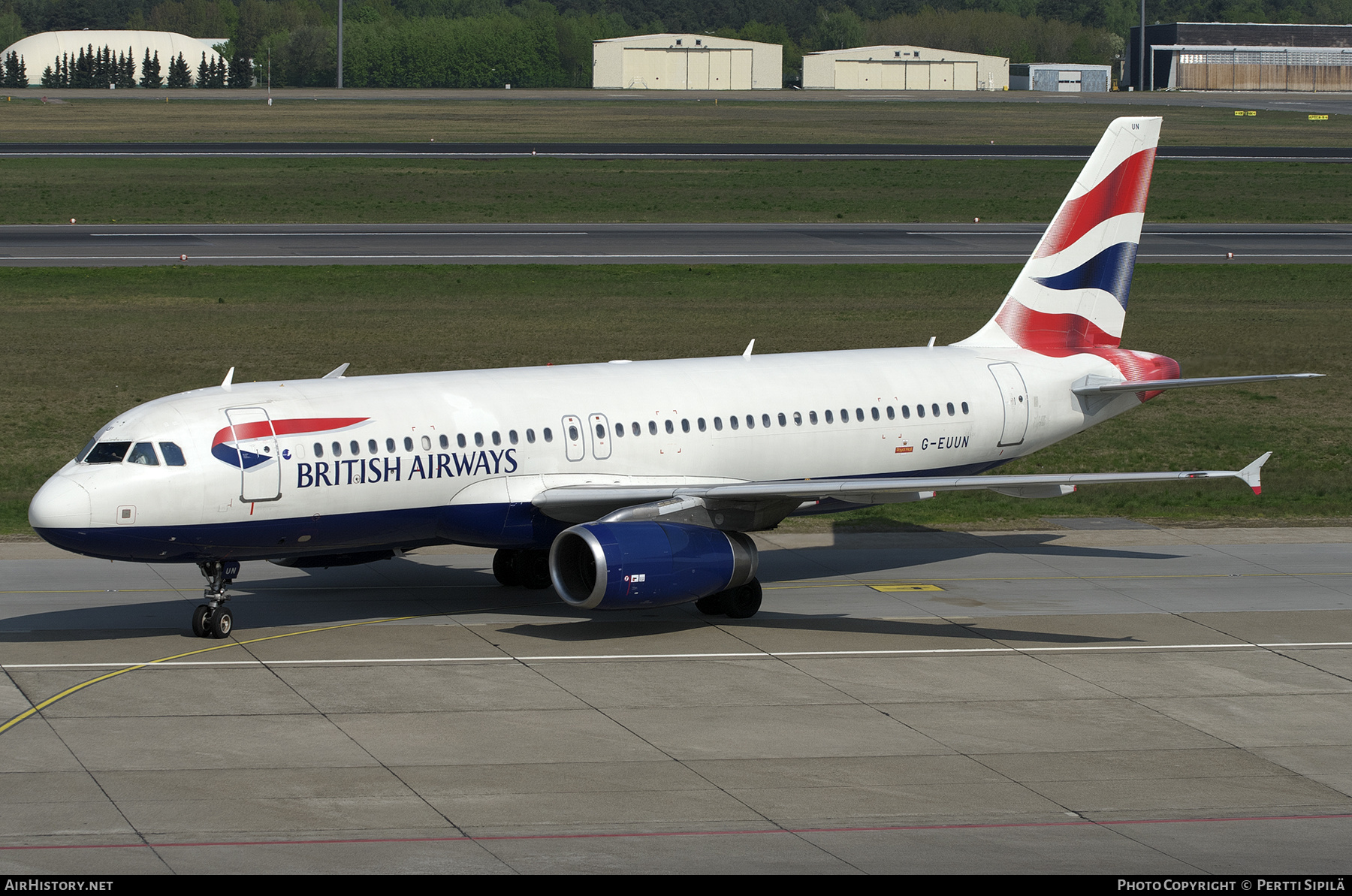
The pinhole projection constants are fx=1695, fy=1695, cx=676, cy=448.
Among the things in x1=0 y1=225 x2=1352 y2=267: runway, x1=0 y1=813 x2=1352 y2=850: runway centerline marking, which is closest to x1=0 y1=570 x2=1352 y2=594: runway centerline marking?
x1=0 y1=813 x2=1352 y2=850: runway centerline marking

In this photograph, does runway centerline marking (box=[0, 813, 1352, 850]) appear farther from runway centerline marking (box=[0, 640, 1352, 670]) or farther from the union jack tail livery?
the union jack tail livery

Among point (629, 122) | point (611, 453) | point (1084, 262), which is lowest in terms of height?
point (611, 453)

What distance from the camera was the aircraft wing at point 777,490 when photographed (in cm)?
2867

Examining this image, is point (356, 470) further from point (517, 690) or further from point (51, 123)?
point (51, 123)

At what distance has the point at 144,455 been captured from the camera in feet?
87.6

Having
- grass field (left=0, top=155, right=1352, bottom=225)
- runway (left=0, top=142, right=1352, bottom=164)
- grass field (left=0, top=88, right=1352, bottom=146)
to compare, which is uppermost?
grass field (left=0, top=88, right=1352, bottom=146)

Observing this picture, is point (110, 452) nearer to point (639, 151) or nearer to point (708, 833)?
point (708, 833)

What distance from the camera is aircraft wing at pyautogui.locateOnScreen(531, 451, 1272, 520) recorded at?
2867cm

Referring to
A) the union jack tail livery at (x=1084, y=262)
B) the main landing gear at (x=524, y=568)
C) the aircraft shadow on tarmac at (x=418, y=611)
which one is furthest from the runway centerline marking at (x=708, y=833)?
the union jack tail livery at (x=1084, y=262)

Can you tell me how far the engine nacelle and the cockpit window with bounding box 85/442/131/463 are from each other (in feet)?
22.9

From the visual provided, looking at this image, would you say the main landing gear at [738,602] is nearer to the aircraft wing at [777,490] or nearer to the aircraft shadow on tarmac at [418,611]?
the aircraft shadow on tarmac at [418,611]

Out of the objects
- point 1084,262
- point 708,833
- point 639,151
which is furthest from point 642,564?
point 639,151

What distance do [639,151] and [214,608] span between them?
346ft

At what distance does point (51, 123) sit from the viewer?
509 feet
